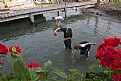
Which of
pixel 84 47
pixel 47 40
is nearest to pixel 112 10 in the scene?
pixel 47 40

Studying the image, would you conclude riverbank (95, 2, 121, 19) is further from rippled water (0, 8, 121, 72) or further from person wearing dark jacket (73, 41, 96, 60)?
person wearing dark jacket (73, 41, 96, 60)

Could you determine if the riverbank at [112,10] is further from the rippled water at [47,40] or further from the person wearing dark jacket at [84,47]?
the person wearing dark jacket at [84,47]

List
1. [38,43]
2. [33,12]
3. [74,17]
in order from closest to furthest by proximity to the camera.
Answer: [38,43], [33,12], [74,17]

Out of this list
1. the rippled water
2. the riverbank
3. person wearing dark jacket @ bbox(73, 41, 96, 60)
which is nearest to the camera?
person wearing dark jacket @ bbox(73, 41, 96, 60)

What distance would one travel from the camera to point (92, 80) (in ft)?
13.6

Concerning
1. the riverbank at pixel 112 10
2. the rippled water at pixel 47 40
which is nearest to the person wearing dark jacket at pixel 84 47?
the rippled water at pixel 47 40

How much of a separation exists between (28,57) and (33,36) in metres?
5.34

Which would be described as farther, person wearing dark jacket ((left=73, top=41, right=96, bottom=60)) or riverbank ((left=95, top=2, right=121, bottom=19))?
riverbank ((left=95, top=2, right=121, bottom=19))

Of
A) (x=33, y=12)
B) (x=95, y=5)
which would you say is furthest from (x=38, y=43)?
(x=95, y=5)

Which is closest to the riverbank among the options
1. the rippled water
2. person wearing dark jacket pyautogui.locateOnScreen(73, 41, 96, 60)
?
the rippled water

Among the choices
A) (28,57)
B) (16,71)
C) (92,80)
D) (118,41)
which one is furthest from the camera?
(28,57)

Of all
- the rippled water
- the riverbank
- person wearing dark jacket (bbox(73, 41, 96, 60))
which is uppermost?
the riverbank

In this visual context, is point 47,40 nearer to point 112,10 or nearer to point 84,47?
point 84,47

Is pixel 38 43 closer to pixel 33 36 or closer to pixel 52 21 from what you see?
pixel 33 36
